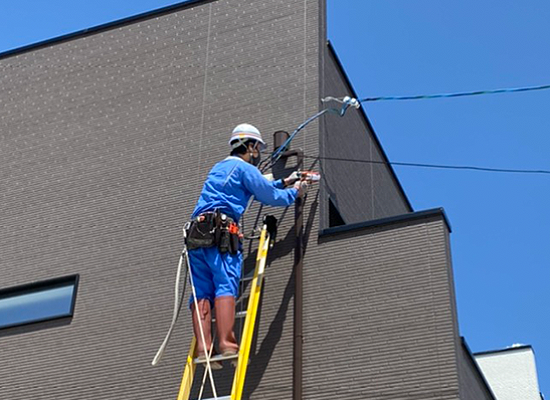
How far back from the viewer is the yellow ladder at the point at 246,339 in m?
6.23

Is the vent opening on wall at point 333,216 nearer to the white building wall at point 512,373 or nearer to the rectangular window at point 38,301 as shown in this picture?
the rectangular window at point 38,301

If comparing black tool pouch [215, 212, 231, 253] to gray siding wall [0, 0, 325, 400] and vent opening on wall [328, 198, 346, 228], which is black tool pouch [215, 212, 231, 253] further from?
vent opening on wall [328, 198, 346, 228]

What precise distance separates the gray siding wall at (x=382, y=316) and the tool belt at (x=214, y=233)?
80cm

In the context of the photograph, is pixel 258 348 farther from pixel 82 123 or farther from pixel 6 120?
pixel 6 120

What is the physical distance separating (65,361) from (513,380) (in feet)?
22.7

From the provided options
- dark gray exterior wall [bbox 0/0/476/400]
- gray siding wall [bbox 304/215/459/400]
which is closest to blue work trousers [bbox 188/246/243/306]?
dark gray exterior wall [bbox 0/0/476/400]

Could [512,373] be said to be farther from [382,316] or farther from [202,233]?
[202,233]

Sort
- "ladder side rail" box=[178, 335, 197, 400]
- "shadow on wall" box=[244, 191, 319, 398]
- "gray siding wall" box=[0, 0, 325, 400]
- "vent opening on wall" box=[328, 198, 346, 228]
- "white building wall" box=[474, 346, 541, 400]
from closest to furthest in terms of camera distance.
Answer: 1. "ladder side rail" box=[178, 335, 197, 400]
2. "shadow on wall" box=[244, 191, 319, 398]
3. "gray siding wall" box=[0, 0, 325, 400]
4. "vent opening on wall" box=[328, 198, 346, 228]
5. "white building wall" box=[474, 346, 541, 400]

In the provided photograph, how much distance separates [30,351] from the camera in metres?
8.04

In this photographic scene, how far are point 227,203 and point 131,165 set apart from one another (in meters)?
2.13

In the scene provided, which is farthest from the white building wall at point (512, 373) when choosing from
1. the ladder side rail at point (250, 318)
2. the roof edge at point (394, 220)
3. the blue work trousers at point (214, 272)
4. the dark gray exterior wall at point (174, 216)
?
the blue work trousers at point (214, 272)

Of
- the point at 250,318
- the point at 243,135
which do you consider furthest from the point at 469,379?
the point at 243,135

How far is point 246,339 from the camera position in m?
6.48

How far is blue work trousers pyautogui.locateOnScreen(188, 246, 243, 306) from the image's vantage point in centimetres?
669
